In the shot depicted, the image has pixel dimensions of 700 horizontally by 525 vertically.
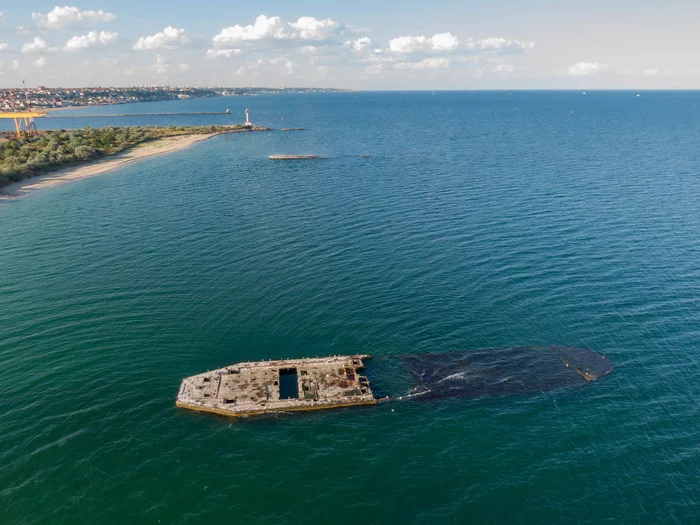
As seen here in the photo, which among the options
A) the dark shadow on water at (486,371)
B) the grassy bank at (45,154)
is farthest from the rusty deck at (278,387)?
the grassy bank at (45,154)

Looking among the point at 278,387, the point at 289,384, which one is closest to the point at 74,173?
the point at 289,384

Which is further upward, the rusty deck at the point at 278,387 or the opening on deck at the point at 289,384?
the rusty deck at the point at 278,387

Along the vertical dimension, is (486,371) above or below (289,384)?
above

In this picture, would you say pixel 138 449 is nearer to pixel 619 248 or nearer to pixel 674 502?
pixel 674 502

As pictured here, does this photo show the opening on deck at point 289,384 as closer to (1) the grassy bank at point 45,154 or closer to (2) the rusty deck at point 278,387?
(2) the rusty deck at point 278,387

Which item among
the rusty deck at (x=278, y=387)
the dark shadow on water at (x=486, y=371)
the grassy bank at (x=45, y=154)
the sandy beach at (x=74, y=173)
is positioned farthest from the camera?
the grassy bank at (x=45, y=154)

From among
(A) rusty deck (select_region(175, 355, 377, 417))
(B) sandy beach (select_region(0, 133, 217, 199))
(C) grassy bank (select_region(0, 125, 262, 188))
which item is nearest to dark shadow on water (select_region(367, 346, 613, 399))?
(A) rusty deck (select_region(175, 355, 377, 417))

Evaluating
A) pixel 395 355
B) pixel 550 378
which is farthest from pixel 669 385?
pixel 395 355

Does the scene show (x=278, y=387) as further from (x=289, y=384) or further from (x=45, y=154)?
(x=45, y=154)
